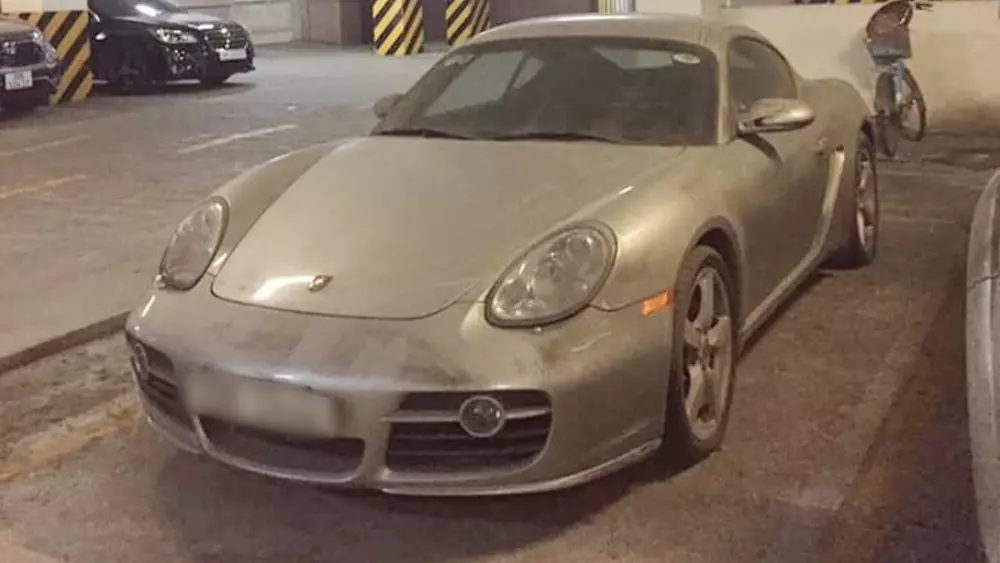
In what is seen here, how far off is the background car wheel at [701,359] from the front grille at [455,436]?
48 centimetres

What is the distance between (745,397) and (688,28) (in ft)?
4.50

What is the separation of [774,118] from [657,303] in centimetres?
116

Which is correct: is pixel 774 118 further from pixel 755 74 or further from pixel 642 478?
pixel 642 478

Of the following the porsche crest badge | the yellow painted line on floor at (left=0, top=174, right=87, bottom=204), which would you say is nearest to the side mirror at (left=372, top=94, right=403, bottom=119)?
the porsche crest badge

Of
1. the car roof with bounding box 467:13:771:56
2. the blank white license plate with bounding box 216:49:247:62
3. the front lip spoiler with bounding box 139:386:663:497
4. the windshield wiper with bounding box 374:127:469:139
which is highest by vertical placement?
the car roof with bounding box 467:13:771:56

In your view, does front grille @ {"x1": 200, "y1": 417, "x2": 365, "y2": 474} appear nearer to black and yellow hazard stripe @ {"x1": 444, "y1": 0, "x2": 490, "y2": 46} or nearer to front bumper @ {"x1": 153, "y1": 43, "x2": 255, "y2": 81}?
front bumper @ {"x1": 153, "y1": 43, "x2": 255, "y2": 81}

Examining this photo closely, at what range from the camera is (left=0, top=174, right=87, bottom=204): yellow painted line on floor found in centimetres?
849

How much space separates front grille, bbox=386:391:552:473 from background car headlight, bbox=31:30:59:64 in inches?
413

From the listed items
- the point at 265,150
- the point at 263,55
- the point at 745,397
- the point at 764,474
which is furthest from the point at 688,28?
the point at 263,55

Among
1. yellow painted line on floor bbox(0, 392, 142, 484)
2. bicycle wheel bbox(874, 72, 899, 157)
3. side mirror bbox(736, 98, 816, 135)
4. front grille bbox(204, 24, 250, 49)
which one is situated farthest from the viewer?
front grille bbox(204, 24, 250, 49)

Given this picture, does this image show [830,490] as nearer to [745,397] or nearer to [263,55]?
[745,397]

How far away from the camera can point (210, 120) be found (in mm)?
11945

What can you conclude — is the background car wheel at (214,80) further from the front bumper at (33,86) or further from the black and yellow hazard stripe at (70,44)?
the front bumper at (33,86)

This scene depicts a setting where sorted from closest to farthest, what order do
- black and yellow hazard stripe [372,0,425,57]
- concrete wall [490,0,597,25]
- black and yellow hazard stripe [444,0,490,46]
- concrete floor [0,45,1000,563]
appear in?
1. concrete floor [0,45,1000,563]
2. black and yellow hazard stripe [372,0,425,57]
3. black and yellow hazard stripe [444,0,490,46]
4. concrete wall [490,0,597,25]
